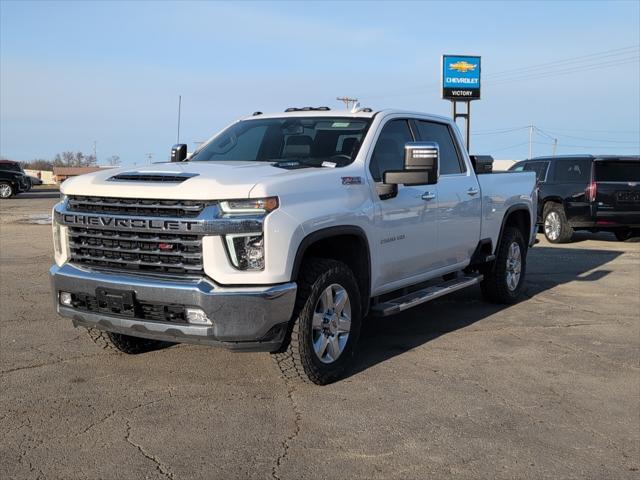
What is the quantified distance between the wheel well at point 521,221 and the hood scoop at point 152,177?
485 centimetres

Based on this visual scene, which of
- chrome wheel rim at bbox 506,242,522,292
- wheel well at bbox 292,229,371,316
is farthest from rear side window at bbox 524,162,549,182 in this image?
wheel well at bbox 292,229,371,316

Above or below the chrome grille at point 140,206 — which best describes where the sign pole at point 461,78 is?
above

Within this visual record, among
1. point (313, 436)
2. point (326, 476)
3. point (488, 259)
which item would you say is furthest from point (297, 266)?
point (488, 259)

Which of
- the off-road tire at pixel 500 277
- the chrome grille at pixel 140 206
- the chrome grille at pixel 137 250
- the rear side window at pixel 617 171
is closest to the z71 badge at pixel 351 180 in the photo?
the chrome grille at pixel 140 206

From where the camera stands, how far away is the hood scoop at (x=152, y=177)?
4441 mm

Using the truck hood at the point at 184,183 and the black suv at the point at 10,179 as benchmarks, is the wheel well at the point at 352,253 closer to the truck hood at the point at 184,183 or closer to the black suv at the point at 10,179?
the truck hood at the point at 184,183

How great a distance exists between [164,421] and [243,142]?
286 cm

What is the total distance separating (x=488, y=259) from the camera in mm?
7445

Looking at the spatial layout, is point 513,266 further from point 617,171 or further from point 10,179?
point 10,179

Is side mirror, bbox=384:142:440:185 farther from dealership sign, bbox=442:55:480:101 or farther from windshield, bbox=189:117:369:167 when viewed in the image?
dealership sign, bbox=442:55:480:101

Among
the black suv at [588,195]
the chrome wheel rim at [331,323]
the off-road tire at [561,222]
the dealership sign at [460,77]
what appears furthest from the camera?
the dealership sign at [460,77]

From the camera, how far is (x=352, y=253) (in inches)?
205

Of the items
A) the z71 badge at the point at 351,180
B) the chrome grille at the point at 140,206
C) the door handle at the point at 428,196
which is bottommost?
the door handle at the point at 428,196

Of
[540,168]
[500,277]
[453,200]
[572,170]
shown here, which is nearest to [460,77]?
[540,168]
